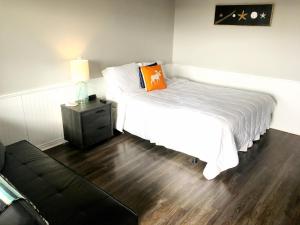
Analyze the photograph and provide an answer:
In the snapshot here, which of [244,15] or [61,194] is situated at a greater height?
[244,15]

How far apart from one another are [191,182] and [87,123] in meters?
1.38

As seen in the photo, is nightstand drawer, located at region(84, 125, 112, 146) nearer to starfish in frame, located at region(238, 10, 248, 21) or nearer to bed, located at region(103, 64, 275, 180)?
bed, located at region(103, 64, 275, 180)

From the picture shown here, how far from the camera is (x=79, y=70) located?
2871 mm

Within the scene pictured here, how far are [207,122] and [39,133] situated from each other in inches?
77.7

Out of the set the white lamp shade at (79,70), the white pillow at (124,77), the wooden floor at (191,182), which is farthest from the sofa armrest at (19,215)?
the white pillow at (124,77)

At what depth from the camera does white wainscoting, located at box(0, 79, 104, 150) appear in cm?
263

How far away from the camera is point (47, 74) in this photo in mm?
2877

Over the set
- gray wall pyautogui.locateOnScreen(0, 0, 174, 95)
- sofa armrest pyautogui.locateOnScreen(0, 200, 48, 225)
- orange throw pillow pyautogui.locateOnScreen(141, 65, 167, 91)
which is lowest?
sofa armrest pyautogui.locateOnScreen(0, 200, 48, 225)

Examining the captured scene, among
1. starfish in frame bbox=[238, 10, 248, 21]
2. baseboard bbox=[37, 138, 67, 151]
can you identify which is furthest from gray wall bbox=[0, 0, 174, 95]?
starfish in frame bbox=[238, 10, 248, 21]

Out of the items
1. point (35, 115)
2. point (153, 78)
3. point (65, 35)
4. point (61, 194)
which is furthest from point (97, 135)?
point (61, 194)

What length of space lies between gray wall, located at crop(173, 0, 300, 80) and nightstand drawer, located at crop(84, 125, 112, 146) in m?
2.13

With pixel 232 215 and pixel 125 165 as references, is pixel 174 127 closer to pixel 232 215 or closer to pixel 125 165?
pixel 125 165

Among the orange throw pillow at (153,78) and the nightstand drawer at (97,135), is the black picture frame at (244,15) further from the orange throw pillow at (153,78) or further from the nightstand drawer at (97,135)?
the nightstand drawer at (97,135)

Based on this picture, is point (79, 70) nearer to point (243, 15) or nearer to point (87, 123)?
point (87, 123)
